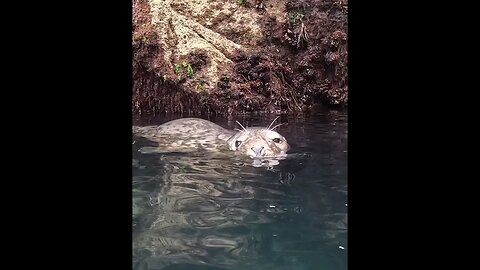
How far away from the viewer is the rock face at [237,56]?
A: 8.72m

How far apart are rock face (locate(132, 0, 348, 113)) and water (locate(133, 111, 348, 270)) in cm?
346

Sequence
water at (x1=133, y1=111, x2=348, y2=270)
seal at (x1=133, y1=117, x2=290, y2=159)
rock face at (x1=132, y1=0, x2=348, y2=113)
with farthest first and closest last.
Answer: rock face at (x1=132, y1=0, x2=348, y2=113) < seal at (x1=133, y1=117, x2=290, y2=159) < water at (x1=133, y1=111, x2=348, y2=270)

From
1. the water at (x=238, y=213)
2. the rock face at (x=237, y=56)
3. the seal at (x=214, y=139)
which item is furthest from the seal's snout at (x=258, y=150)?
the rock face at (x=237, y=56)

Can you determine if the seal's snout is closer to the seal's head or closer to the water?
the seal's head

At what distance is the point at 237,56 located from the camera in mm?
9289

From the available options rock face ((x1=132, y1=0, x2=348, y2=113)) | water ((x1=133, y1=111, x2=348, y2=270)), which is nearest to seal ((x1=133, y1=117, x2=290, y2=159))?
water ((x1=133, y1=111, x2=348, y2=270))

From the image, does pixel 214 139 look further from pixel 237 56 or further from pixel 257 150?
pixel 237 56

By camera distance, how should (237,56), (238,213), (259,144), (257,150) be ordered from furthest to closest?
(237,56), (259,144), (257,150), (238,213)

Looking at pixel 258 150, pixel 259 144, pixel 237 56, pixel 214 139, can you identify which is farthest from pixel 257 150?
pixel 237 56

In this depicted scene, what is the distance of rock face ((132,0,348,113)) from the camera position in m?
8.72

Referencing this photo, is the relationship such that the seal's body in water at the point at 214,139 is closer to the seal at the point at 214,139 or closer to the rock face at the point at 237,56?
the seal at the point at 214,139

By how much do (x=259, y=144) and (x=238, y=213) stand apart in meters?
1.94
